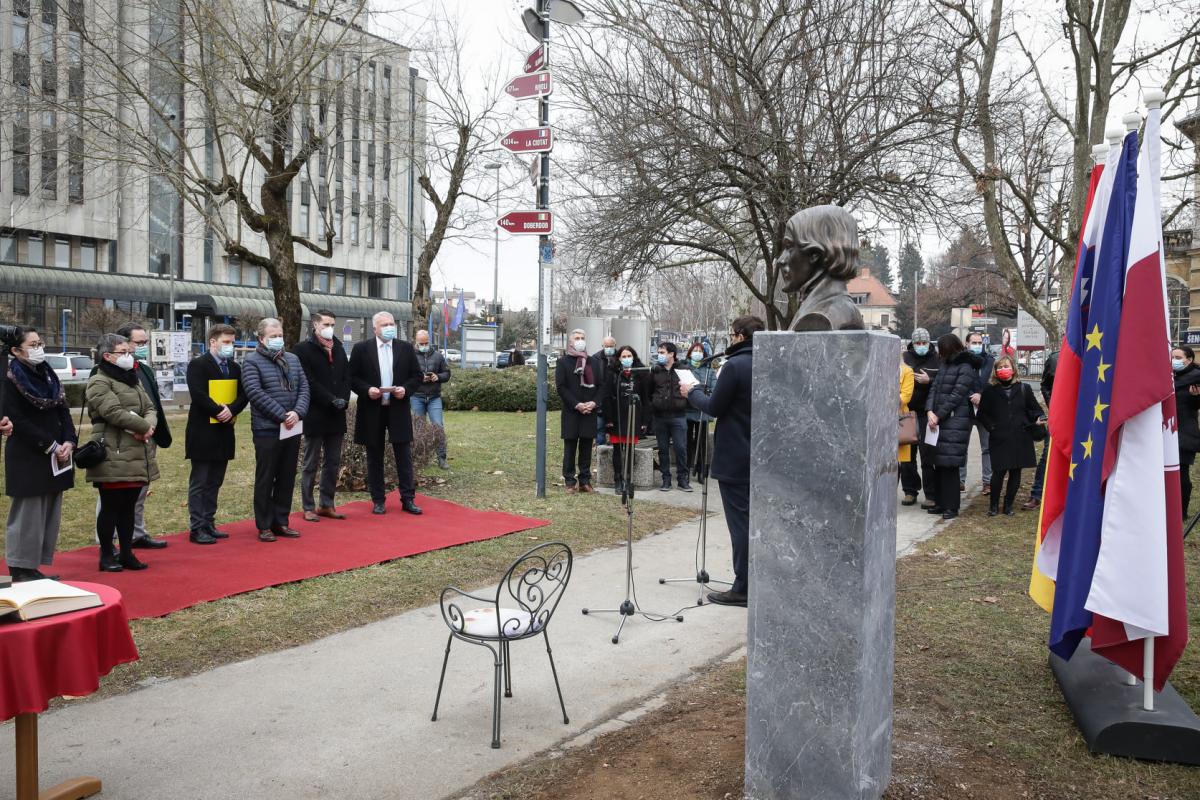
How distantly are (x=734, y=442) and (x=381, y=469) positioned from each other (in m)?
4.56

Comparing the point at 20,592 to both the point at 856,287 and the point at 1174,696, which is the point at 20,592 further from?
the point at 856,287

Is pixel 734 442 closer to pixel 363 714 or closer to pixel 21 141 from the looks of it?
pixel 363 714

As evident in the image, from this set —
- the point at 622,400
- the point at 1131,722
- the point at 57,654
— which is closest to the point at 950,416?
the point at 622,400

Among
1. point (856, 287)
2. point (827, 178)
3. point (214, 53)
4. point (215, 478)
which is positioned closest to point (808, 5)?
point (827, 178)

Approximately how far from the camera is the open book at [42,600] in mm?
3330

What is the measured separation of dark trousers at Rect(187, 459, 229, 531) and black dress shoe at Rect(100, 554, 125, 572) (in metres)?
1.06

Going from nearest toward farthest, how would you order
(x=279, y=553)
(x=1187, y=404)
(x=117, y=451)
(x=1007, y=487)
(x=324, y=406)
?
(x=117, y=451)
(x=279, y=553)
(x=324, y=406)
(x=1187, y=404)
(x=1007, y=487)

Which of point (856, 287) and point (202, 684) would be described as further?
point (856, 287)

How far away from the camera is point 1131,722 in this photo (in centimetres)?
409

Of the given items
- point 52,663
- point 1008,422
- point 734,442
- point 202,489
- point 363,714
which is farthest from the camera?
point 1008,422

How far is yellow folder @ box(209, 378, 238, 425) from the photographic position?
26.1 ft

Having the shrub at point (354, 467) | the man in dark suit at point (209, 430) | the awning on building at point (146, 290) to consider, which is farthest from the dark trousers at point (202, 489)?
the awning on building at point (146, 290)

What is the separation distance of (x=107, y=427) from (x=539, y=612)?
4.49 m

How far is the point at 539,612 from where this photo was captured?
439cm
